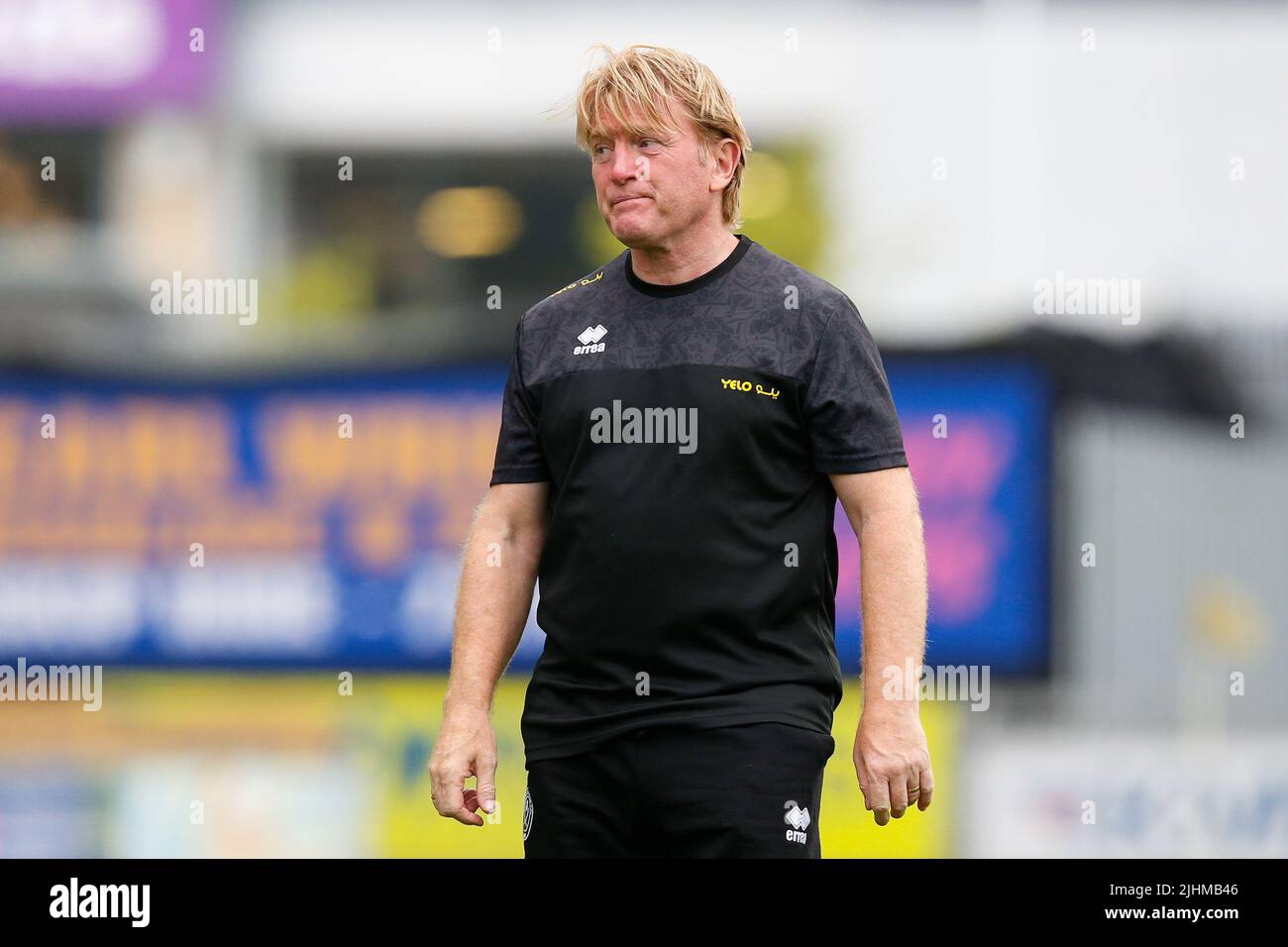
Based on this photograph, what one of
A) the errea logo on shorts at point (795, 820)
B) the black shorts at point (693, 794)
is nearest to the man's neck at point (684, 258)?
the black shorts at point (693, 794)

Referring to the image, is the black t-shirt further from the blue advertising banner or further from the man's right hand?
the blue advertising banner

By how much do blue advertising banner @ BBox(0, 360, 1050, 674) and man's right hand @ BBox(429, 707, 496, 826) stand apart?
166 inches

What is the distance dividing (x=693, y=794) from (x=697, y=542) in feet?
1.66

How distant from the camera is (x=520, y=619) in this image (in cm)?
397

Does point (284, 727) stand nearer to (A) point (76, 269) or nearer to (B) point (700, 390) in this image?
(A) point (76, 269)

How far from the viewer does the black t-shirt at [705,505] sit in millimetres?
3627

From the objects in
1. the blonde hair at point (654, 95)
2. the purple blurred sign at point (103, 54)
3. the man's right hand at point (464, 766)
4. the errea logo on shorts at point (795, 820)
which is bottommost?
the errea logo on shorts at point (795, 820)

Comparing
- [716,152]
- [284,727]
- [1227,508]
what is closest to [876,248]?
[1227,508]

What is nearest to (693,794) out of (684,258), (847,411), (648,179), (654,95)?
(847,411)

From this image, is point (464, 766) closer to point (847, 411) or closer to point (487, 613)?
point (487, 613)

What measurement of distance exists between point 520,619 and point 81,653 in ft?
16.3

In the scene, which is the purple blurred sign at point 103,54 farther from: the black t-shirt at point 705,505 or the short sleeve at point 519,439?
the black t-shirt at point 705,505

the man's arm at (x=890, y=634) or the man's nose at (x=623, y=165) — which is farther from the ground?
the man's nose at (x=623, y=165)

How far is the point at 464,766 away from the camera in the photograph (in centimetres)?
378
